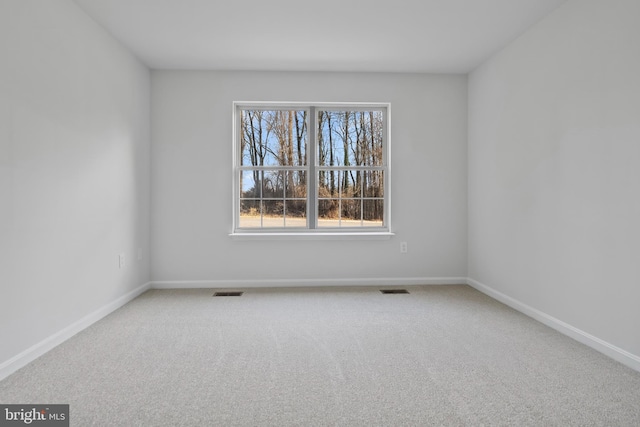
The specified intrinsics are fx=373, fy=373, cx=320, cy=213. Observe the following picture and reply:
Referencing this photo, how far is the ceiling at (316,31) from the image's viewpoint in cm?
288

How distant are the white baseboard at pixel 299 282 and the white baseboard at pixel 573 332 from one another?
619mm

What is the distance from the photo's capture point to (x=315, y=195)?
4461mm

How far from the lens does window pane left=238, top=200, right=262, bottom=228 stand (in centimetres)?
441

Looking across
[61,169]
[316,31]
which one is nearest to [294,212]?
[316,31]

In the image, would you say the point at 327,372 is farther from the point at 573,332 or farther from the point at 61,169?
the point at 61,169

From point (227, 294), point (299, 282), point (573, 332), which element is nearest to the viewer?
point (573, 332)

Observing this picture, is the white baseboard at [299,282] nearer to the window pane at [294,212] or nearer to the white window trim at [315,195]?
the white window trim at [315,195]

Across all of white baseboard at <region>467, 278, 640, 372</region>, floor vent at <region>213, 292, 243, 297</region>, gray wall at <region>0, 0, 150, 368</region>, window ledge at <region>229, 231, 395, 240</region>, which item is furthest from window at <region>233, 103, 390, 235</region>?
white baseboard at <region>467, 278, 640, 372</region>

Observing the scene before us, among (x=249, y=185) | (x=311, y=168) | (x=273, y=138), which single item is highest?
(x=273, y=138)

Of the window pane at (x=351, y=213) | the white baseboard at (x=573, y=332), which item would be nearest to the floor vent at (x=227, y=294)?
the window pane at (x=351, y=213)

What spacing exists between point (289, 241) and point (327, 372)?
2266 millimetres

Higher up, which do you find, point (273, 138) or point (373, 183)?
point (273, 138)

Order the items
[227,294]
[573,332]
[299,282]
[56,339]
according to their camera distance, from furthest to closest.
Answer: [299,282] → [227,294] → [573,332] → [56,339]

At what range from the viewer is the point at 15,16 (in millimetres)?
2221
